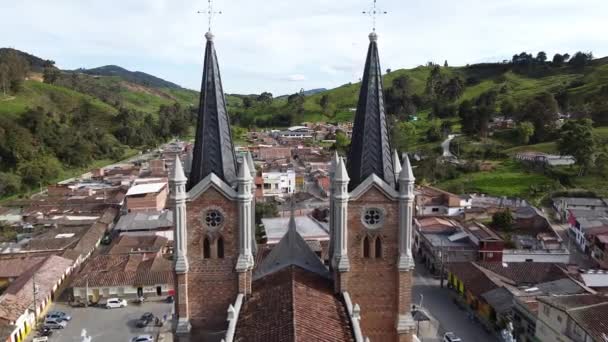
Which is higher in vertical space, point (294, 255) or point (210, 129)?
point (210, 129)

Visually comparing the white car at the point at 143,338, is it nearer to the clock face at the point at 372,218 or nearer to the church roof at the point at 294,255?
the church roof at the point at 294,255

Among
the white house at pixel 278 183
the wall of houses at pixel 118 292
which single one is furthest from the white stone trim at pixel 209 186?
the white house at pixel 278 183

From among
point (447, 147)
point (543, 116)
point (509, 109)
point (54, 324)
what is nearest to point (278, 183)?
point (447, 147)

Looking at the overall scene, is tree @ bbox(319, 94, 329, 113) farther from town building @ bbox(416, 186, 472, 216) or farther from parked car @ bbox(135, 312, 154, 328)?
parked car @ bbox(135, 312, 154, 328)

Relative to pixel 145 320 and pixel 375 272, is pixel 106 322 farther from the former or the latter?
pixel 375 272

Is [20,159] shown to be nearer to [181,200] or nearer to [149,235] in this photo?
[149,235]

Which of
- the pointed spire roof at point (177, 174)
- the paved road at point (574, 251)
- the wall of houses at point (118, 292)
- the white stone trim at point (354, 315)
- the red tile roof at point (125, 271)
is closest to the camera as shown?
the white stone trim at point (354, 315)
